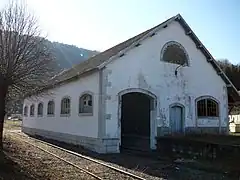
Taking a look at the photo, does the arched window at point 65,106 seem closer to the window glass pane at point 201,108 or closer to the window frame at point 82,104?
the window frame at point 82,104

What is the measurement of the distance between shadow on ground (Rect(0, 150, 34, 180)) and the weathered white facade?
244 inches

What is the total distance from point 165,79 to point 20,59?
9194 mm

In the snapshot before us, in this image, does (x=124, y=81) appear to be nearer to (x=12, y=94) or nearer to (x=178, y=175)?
(x=12, y=94)

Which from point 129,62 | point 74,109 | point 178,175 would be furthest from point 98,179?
point 74,109

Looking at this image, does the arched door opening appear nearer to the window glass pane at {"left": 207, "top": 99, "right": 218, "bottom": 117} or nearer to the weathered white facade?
the weathered white facade

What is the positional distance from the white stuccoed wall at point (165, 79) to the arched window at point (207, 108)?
0.37 metres

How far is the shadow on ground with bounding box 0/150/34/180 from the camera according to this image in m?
8.75

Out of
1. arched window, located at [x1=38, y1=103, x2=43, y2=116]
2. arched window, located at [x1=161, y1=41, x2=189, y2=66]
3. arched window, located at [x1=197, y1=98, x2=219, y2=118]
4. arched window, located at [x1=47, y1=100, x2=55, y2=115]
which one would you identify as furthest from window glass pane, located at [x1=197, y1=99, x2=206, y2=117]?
arched window, located at [x1=38, y1=103, x2=43, y2=116]

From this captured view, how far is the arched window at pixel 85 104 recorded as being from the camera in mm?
17498

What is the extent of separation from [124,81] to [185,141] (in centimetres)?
468

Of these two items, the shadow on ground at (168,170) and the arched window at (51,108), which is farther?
the arched window at (51,108)

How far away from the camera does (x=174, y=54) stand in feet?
64.0

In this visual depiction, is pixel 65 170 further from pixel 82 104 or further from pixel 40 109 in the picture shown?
pixel 40 109

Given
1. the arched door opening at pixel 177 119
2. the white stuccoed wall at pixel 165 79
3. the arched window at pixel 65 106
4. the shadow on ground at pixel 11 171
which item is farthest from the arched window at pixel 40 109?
the shadow on ground at pixel 11 171
